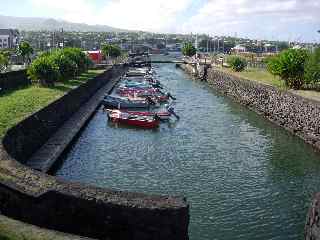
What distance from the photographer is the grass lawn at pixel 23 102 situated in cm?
3189

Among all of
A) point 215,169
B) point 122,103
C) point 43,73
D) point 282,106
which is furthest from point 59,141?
point 282,106

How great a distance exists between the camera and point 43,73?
2037 inches

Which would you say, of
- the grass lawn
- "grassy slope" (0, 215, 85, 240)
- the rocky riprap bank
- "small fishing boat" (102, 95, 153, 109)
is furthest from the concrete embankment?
"small fishing boat" (102, 95, 153, 109)

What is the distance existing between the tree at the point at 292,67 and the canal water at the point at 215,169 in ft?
26.8

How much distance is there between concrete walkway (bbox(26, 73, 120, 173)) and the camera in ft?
94.1

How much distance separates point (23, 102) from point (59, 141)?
658 centimetres

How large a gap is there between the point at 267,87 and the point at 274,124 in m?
8.59

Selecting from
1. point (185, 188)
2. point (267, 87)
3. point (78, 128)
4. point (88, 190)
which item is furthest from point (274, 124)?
point (88, 190)

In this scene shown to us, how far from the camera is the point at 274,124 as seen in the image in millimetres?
47594

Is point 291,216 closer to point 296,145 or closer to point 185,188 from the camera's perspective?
point 185,188

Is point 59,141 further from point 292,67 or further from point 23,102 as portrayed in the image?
point 292,67

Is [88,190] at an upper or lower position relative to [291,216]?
upper

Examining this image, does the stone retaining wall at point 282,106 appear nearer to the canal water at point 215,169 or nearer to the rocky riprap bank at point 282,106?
the rocky riprap bank at point 282,106

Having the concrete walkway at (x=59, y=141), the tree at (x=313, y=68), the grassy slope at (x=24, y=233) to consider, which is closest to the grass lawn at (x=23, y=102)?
the concrete walkway at (x=59, y=141)
